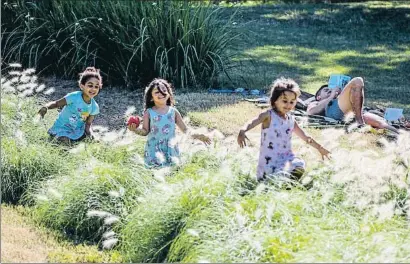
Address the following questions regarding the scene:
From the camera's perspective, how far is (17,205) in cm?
642

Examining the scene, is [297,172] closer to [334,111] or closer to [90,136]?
[90,136]

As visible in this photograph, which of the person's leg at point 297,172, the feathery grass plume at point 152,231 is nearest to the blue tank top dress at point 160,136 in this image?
the person's leg at point 297,172

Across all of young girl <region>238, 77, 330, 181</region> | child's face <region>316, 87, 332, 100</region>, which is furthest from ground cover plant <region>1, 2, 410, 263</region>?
child's face <region>316, 87, 332, 100</region>

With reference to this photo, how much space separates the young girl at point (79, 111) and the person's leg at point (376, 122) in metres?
3.04

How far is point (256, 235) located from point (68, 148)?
2864mm

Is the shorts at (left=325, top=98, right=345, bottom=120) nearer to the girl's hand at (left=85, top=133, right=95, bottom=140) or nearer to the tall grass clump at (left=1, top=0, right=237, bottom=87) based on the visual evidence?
the tall grass clump at (left=1, top=0, right=237, bottom=87)

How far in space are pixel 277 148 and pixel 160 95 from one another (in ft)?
3.87

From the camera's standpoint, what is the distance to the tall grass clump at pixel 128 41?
424 inches

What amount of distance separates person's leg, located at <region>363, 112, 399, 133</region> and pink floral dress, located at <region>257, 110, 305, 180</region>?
2.77 meters

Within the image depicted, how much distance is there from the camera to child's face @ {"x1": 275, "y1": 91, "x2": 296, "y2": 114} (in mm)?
6230

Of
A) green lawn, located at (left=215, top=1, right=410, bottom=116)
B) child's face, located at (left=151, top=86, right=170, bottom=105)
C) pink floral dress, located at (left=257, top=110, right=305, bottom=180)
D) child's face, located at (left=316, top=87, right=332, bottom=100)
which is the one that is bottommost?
green lawn, located at (left=215, top=1, right=410, bottom=116)

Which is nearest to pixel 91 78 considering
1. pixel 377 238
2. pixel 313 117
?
Result: pixel 313 117

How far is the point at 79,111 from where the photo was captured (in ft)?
25.6

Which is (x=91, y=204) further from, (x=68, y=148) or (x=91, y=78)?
(x=91, y=78)
